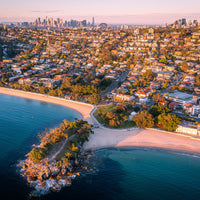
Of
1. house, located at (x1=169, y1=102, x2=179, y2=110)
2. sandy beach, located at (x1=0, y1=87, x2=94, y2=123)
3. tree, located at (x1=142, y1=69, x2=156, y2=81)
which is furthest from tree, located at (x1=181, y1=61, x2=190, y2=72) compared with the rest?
sandy beach, located at (x1=0, y1=87, x2=94, y2=123)

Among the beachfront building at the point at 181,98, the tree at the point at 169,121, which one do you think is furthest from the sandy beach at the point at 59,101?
the beachfront building at the point at 181,98

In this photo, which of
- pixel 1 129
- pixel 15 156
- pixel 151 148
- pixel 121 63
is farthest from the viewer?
pixel 121 63

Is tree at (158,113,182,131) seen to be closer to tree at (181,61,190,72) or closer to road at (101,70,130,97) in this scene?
road at (101,70,130,97)

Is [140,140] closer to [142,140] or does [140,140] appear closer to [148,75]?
[142,140]

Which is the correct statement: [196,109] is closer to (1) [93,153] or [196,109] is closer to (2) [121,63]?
(1) [93,153]

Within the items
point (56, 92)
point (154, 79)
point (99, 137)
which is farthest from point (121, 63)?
point (99, 137)

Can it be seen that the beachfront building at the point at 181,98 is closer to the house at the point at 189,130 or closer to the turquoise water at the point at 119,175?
the house at the point at 189,130
